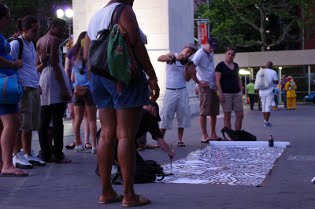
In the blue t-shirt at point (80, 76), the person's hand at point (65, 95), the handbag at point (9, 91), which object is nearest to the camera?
the handbag at point (9, 91)

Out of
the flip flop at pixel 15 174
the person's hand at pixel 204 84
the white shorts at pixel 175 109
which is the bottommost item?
the flip flop at pixel 15 174

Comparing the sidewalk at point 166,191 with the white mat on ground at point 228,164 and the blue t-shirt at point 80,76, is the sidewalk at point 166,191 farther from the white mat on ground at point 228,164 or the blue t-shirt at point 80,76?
the blue t-shirt at point 80,76

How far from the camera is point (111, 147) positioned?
5.77 m

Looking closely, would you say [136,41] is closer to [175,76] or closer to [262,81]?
[175,76]

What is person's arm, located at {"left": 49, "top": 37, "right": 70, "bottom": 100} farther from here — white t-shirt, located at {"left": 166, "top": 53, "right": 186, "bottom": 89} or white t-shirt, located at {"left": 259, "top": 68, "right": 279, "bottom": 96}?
white t-shirt, located at {"left": 259, "top": 68, "right": 279, "bottom": 96}

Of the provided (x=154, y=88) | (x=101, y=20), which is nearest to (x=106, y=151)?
(x=154, y=88)

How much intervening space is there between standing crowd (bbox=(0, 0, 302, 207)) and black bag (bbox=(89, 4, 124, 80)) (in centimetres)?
4

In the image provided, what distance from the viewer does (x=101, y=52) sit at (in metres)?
5.66

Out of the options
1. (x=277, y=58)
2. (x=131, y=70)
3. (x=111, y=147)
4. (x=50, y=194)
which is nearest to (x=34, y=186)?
(x=50, y=194)

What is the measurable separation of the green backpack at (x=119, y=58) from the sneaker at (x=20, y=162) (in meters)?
3.32

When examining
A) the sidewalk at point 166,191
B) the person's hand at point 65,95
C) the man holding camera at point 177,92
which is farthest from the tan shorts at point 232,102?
the person's hand at point 65,95

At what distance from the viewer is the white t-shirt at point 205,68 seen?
12.5m

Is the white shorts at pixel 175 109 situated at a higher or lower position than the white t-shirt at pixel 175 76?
lower

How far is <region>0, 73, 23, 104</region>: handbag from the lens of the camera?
7488 millimetres
